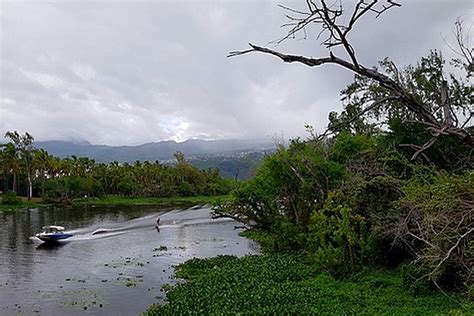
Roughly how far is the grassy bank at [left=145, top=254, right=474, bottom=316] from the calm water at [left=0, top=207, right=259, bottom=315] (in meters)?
2.57

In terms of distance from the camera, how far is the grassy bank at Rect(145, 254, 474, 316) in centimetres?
1457

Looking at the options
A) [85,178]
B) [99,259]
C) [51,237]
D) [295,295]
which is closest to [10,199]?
[85,178]

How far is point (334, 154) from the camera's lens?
28812 mm

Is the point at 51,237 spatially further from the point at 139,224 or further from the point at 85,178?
the point at 85,178

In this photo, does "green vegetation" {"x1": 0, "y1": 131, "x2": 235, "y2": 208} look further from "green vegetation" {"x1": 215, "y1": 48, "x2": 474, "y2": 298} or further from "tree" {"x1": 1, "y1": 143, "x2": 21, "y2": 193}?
"green vegetation" {"x1": 215, "y1": 48, "x2": 474, "y2": 298}

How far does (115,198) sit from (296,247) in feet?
200

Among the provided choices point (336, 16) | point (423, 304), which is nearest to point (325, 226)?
point (423, 304)

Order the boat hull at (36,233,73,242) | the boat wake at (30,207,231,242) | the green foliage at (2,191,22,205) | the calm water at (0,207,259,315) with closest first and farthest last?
the calm water at (0,207,259,315) → the boat hull at (36,233,73,242) → the boat wake at (30,207,231,242) → the green foliage at (2,191,22,205)

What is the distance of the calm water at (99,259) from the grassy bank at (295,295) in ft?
8.43

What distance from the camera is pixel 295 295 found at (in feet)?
54.3

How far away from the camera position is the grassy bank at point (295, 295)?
47.8ft

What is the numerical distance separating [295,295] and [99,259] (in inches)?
651

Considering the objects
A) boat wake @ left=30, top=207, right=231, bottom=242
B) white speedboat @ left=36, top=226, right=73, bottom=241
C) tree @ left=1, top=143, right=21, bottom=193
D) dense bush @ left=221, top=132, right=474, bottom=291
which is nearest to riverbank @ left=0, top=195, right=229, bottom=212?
tree @ left=1, top=143, right=21, bottom=193

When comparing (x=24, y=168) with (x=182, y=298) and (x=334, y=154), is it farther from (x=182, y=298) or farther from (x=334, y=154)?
(x=182, y=298)
